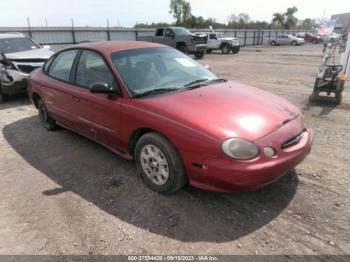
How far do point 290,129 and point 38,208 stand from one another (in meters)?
2.76

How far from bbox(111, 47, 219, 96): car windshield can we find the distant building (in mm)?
6301

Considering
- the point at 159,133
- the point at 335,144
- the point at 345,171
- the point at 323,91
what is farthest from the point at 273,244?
the point at 323,91

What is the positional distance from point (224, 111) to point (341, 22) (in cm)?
789

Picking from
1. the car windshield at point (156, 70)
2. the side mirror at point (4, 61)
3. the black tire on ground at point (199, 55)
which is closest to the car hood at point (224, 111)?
the car windshield at point (156, 70)

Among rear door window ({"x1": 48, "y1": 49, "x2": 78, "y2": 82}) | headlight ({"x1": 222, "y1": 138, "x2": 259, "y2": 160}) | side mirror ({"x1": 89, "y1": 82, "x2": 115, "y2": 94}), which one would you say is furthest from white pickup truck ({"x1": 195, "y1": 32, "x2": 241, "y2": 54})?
headlight ({"x1": 222, "y1": 138, "x2": 259, "y2": 160})

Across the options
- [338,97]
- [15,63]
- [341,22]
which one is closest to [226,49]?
[341,22]

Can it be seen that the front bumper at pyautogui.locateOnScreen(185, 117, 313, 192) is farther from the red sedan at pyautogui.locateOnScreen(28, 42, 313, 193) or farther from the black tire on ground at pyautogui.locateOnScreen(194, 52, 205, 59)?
the black tire on ground at pyautogui.locateOnScreen(194, 52, 205, 59)

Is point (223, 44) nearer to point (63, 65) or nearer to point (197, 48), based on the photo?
point (197, 48)

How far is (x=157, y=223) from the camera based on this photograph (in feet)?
9.32

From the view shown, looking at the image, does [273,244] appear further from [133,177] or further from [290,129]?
[133,177]

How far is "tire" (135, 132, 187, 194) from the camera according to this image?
2.99 metres

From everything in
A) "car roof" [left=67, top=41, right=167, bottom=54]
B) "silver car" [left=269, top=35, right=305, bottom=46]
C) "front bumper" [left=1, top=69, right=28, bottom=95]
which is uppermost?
"car roof" [left=67, top=41, right=167, bottom=54]

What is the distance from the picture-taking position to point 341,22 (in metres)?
8.79

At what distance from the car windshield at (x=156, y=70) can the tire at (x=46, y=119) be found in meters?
2.19
